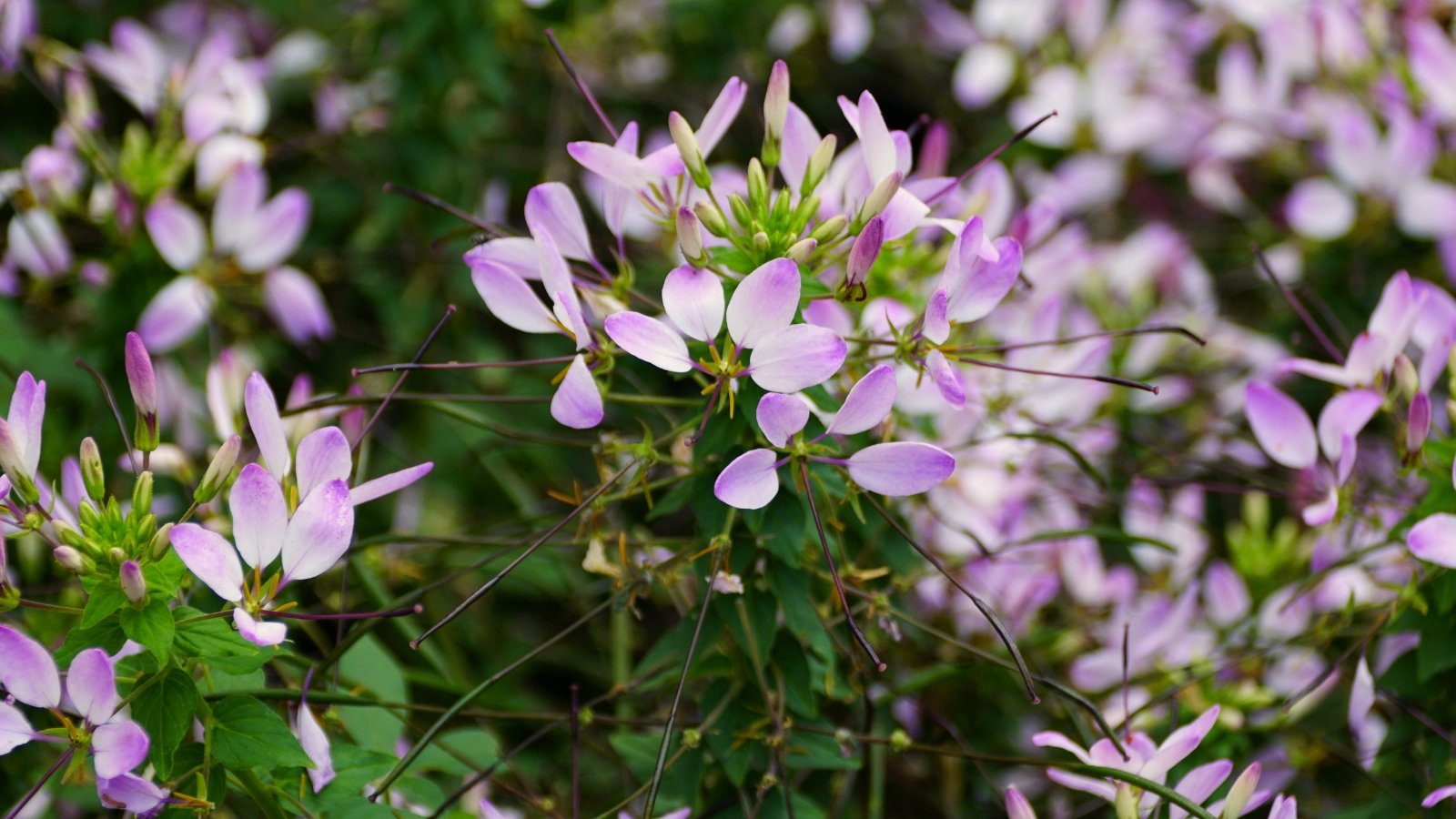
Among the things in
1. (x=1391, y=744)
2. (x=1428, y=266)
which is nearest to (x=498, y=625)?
(x=1391, y=744)

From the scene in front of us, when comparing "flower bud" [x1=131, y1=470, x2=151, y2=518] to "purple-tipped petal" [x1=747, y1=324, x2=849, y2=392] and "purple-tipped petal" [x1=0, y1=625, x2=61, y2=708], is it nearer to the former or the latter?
"purple-tipped petal" [x1=0, y1=625, x2=61, y2=708]

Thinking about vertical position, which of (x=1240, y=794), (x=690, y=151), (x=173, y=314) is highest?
(x=690, y=151)

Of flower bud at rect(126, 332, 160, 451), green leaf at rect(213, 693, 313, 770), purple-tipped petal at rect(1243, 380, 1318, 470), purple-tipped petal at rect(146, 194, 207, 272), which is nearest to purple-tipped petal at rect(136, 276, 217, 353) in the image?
purple-tipped petal at rect(146, 194, 207, 272)

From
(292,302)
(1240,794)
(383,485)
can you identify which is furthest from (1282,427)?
(292,302)

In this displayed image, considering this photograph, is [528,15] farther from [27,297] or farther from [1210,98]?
[1210,98]

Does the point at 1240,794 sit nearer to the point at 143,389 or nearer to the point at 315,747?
the point at 315,747
